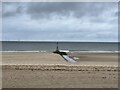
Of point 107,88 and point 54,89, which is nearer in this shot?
point 54,89

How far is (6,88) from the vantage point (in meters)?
12.3

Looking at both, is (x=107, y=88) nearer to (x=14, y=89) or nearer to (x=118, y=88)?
(x=118, y=88)

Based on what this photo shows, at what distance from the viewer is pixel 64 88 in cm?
1255

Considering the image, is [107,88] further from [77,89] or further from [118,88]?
[77,89]

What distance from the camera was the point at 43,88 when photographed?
41.1 feet

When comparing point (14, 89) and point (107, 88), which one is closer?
point (14, 89)

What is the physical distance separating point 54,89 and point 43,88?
1.65ft

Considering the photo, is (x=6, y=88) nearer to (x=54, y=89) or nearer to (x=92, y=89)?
(x=54, y=89)

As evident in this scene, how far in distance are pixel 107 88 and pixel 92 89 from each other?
2.61 ft

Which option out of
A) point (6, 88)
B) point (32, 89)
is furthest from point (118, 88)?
point (6, 88)

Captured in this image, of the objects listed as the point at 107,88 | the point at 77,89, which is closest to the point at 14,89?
the point at 77,89

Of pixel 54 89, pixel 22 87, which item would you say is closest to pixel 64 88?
pixel 54 89

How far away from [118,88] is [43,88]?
2784mm

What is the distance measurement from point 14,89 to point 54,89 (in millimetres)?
1411
